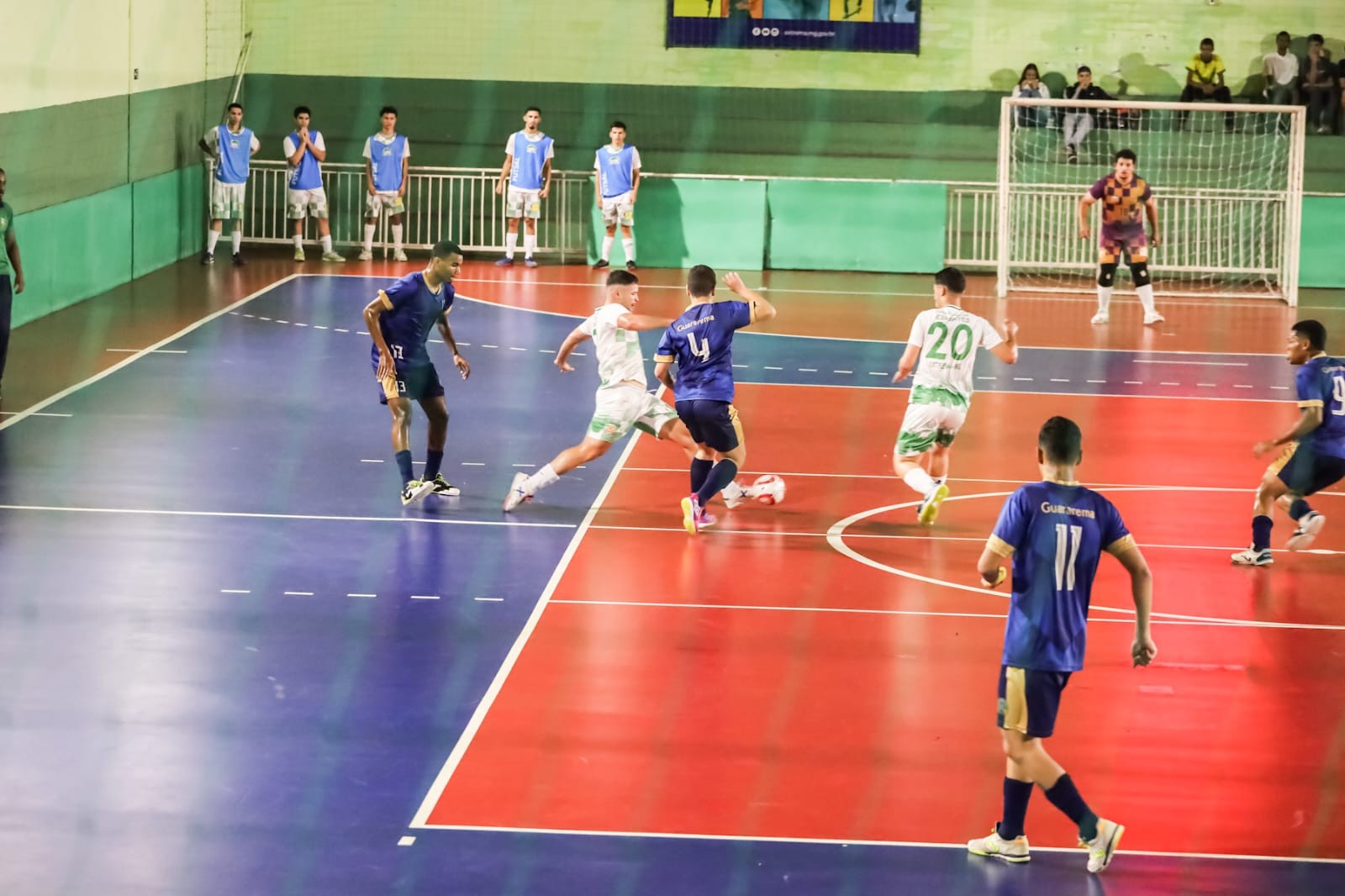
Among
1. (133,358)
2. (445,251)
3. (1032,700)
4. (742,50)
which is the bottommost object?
(1032,700)

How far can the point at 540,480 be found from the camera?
13039mm

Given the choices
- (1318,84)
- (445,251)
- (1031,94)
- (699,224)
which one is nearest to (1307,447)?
(445,251)

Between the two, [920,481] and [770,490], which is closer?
[920,481]

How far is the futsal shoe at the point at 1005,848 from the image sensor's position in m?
7.48

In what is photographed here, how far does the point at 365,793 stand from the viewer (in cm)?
809

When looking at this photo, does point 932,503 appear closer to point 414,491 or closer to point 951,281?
point 951,281

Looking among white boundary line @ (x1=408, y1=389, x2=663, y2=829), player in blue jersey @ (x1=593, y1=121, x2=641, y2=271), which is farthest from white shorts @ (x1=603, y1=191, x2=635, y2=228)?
white boundary line @ (x1=408, y1=389, x2=663, y2=829)

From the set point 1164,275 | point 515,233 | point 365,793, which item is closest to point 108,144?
point 515,233

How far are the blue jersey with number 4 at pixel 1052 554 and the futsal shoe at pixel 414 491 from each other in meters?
6.76

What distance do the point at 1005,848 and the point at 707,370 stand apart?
220 inches

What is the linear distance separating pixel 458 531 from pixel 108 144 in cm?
1326

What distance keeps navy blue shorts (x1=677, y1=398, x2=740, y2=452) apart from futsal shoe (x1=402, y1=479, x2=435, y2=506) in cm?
198

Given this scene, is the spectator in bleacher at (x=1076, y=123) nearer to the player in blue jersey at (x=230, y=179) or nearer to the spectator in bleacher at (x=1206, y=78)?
the spectator in bleacher at (x=1206, y=78)

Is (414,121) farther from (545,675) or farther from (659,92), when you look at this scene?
(545,675)
